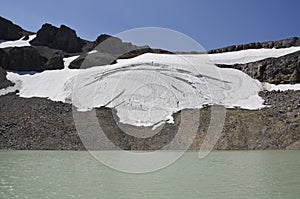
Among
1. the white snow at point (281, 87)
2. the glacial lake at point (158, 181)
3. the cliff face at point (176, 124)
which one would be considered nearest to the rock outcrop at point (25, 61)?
the cliff face at point (176, 124)

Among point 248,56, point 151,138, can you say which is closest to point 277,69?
point 248,56

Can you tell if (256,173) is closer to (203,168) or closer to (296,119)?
(203,168)

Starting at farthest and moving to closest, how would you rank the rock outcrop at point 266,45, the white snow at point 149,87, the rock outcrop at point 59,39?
the rock outcrop at point 59,39 < the rock outcrop at point 266,45 < the white snow at point 149,87

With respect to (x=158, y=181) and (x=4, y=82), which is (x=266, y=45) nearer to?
(x=4, y=82)

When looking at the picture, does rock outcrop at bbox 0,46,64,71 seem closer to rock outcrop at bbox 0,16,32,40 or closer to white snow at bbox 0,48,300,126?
white snow at bbox 0,48,300,126

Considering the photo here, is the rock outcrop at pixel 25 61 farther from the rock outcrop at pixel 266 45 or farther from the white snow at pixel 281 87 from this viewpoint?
the white snow at pixel 281 87

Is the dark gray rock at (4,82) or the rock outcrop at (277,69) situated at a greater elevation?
the dark gray rock at (4,82)

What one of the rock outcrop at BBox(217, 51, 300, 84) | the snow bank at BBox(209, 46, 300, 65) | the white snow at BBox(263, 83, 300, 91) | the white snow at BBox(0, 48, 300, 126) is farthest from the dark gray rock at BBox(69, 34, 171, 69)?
the white snow at BBox(263, 83, 300, 91)
